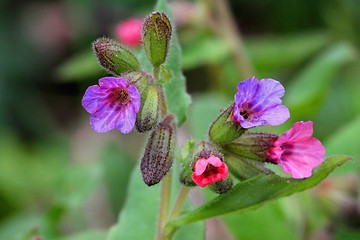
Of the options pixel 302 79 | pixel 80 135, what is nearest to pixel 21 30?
pixel 80 135

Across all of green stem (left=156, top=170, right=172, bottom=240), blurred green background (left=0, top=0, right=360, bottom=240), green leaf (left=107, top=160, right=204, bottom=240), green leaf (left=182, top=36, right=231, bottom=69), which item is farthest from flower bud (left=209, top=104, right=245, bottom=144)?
green leaf (left=182, top=36, right=231, bottom=69)

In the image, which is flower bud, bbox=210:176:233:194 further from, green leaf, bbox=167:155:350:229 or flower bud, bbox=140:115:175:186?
flower bud, bbox=140:115:175:186

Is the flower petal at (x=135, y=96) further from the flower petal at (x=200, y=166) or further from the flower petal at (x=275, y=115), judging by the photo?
the flower petal at (x=275, y=115)

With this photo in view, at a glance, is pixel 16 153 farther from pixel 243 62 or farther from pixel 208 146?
pixel 208 146

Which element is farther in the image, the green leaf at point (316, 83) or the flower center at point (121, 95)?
the green leaf at point (316, 83)

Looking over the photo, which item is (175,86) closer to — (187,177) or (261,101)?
(187,177)

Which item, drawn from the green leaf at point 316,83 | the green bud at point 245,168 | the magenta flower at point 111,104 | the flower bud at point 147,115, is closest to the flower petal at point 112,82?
the magenta flower at point 111,104
